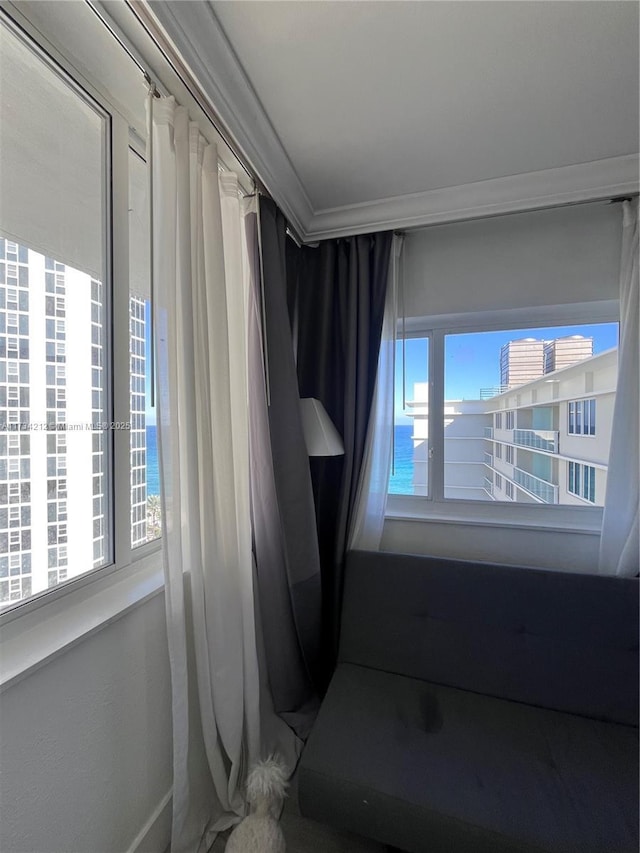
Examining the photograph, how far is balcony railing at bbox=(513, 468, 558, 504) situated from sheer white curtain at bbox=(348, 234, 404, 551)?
72 cm

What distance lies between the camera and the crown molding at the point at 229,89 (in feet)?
2.73

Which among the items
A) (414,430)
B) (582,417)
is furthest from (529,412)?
(414,430)

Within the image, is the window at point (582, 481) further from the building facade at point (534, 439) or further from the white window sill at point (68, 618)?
the white window sill at point (68, 618)

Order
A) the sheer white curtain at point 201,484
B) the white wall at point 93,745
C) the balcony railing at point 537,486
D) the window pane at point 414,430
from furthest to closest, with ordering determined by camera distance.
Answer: the window pane at point 414,430 → the balcony railing at point 537,486 → the sheer white curtain at point 201,484 → the white wall at point 93,745

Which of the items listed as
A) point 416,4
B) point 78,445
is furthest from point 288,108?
point 78,445

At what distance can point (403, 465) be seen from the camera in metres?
1.99

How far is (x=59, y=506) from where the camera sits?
0.93m

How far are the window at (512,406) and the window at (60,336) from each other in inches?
57.0

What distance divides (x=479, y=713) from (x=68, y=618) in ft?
4.54

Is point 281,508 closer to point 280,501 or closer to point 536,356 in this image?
point 280,501

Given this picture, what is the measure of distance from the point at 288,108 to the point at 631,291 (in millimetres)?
1563

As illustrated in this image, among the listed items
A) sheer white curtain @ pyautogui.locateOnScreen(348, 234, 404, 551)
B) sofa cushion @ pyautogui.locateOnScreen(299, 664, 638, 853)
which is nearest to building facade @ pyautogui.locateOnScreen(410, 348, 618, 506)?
sheer white curtain @ pyautogui.locateOnScreen(348, 234, 404, 551)

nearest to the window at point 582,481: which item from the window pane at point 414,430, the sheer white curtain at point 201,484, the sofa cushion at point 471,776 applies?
the window pane at point 414,430

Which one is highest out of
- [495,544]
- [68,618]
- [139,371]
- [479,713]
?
[139,371]
